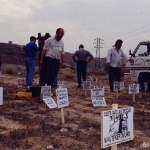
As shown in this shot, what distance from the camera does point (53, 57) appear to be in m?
8.66

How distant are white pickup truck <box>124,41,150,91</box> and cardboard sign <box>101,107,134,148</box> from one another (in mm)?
8389

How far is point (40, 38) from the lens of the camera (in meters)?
11.8

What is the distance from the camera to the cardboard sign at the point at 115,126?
3.31m

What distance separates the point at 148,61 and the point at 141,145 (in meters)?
7.33

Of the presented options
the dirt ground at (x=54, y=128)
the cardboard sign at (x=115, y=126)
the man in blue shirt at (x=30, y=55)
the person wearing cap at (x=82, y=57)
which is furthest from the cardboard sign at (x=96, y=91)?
the person wearing cap at (x=82, y=57)

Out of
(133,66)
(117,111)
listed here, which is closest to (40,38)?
(133,66)

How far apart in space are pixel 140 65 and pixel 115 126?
29.4ft

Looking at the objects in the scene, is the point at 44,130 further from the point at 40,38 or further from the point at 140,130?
the point at 40,38

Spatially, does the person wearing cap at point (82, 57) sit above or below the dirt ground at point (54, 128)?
above

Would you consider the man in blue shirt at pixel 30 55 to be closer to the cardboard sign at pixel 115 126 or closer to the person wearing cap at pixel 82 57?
the person wearing cap at pixel 82 57

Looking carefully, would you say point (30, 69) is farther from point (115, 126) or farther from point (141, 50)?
point (115, 126)

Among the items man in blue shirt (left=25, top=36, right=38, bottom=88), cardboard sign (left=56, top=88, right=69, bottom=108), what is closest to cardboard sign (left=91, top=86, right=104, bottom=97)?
cardboard sign (left=56, top=88, right=69, bottom=108)

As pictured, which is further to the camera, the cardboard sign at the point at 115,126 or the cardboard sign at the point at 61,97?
the cardboard sign at the point at 61,97

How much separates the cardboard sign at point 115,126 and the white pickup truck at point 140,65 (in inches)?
330
